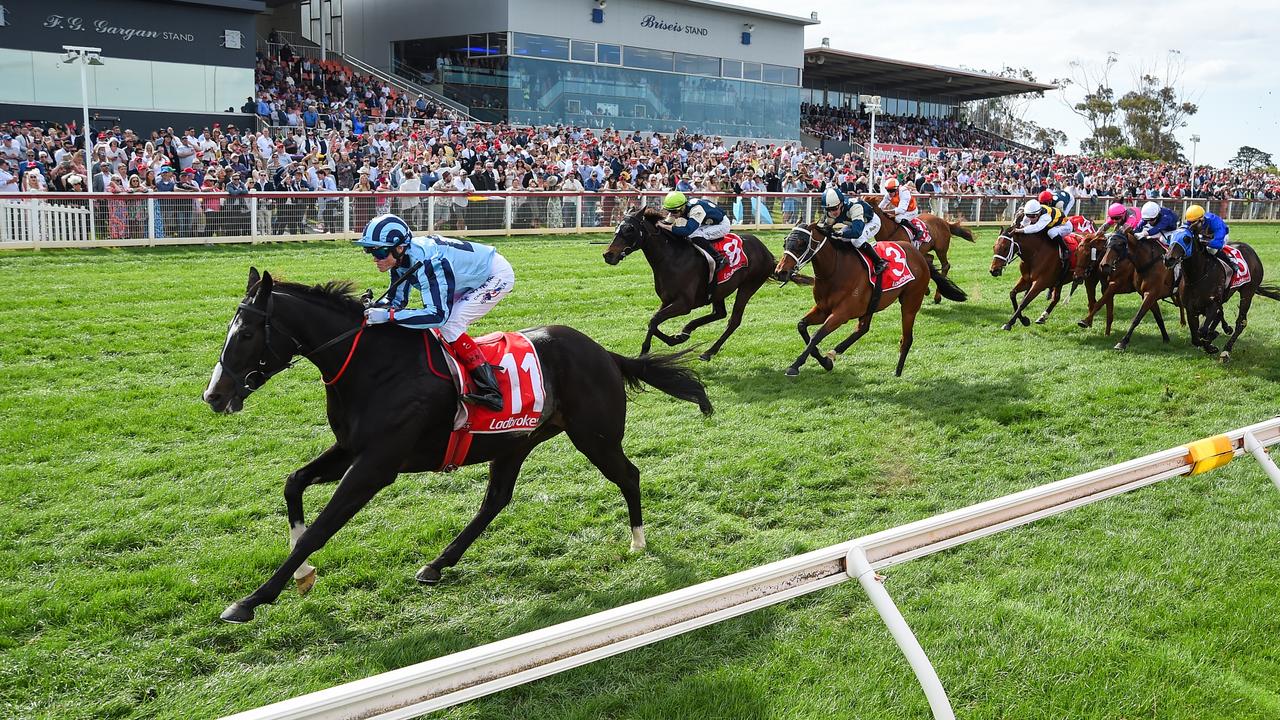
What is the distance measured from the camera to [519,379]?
16.1 ft

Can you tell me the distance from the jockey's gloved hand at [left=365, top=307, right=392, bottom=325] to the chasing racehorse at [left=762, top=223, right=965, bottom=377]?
5277 millimetres

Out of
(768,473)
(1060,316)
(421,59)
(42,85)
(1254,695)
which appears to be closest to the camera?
(1254,695)

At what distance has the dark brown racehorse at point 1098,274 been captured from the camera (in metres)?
11.6

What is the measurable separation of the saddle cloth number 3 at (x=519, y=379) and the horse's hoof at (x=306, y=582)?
3.86 ft

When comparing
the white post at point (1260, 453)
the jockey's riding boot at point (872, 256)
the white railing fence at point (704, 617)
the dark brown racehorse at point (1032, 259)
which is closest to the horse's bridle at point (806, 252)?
the jockey's riding boot at point (872, 256)

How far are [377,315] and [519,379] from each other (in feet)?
2.45

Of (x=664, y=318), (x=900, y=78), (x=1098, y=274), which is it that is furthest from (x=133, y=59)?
(x=900, y=78)

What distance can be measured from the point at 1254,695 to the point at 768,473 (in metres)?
3.21

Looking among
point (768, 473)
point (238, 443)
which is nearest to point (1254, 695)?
point (768, 473)

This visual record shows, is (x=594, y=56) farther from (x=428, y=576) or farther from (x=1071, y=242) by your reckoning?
(x=428, y=576)

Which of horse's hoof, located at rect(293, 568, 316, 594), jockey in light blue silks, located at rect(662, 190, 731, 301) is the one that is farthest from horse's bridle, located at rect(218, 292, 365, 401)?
jockey in light blue silks, located at rect(662, 190, 731, 301)

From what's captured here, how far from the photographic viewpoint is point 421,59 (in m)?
34.8

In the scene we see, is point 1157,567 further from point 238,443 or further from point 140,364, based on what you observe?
point 140,364

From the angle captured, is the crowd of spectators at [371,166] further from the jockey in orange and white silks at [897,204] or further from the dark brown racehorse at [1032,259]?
the dark brown racehorse at [1032,259]
